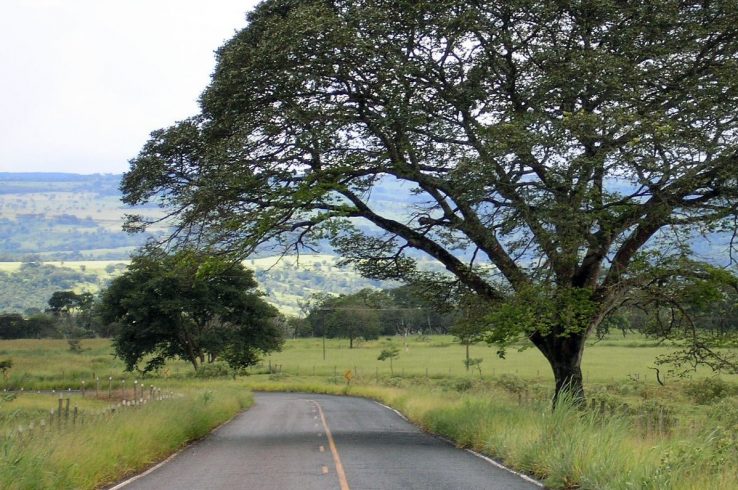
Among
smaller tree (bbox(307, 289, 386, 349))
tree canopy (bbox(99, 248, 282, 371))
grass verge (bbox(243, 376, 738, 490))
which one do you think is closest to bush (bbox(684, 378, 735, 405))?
grass verge (bbox(243, 376, 738, 490))

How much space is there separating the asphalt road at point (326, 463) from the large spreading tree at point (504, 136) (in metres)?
3.74

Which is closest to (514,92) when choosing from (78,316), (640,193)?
(640,193)

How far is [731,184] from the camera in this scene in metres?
17.8

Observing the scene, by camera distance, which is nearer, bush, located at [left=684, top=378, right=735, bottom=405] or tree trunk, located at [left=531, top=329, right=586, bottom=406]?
tree trunk, located at [left=531, top=329, right=586, bottom=406]

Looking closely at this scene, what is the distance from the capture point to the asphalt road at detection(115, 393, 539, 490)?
1228 centimetres

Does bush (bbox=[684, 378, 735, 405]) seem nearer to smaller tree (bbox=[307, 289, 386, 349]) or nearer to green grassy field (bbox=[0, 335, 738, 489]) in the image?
green grassy field (bbox=[0, 335, 738, 489])

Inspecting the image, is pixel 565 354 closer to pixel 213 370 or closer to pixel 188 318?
pixel 213 370

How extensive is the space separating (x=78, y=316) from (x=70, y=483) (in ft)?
468

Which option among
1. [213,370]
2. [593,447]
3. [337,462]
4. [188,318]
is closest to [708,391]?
[337,462]

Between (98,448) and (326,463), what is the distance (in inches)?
165

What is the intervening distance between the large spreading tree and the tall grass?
4.60 metres

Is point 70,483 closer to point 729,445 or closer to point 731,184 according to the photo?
point 729,445

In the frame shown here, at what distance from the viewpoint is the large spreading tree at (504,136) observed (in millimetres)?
17031

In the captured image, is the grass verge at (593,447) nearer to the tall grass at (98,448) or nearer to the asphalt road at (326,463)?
the asphalt road at (326,463)
